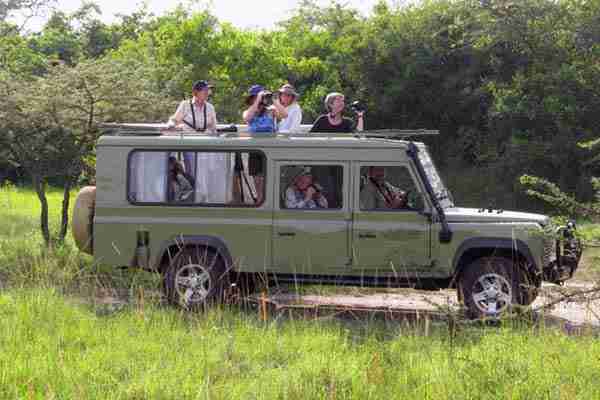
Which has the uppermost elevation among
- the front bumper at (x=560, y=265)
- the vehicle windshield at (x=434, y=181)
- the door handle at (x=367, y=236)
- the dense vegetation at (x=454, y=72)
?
the dense vegetation at (x=454, y=72)

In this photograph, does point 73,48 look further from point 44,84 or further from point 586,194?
point 44,84

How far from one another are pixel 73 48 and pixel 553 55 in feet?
83.3

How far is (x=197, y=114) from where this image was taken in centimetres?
982

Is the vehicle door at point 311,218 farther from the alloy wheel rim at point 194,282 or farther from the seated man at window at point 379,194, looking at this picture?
the alloy wheel rim at point 194,282

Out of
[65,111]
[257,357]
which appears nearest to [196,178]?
[257,357]

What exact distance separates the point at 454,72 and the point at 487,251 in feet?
55.4

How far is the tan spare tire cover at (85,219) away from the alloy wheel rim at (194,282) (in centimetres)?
99

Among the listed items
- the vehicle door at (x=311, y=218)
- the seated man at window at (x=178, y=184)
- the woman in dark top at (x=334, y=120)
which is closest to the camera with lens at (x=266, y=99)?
the woman in dark top at (x=334, y=120)

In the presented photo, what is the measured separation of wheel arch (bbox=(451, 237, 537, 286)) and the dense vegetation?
6.44 metres

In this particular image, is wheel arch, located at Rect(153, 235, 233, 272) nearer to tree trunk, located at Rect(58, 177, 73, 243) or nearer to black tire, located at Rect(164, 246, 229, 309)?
black tire, located at Rect(164, 246, 229, 309)

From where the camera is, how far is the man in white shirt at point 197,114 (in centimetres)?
974

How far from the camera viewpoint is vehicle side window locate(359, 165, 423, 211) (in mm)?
8461

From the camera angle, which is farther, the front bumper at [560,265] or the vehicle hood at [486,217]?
the vehicle hood at [486,217]

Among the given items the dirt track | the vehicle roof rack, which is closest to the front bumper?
the dirt track
